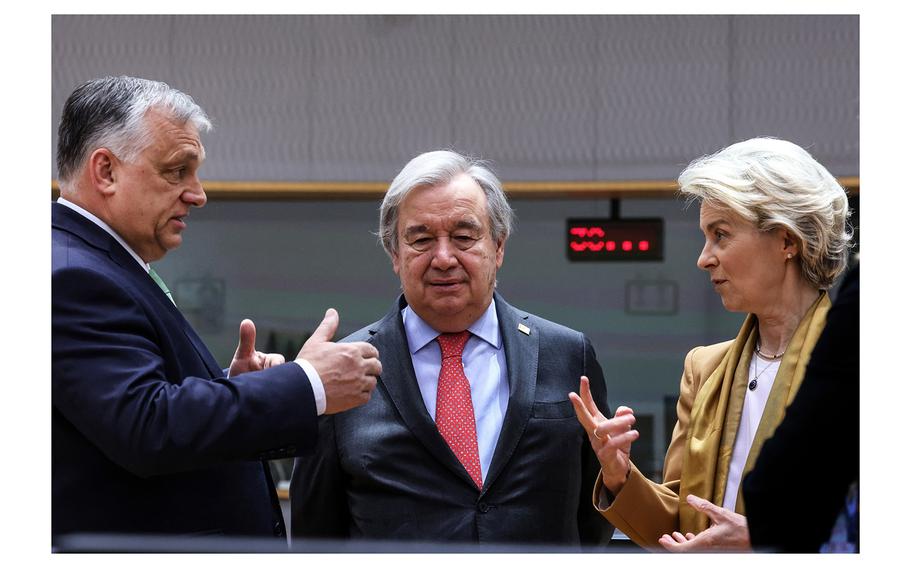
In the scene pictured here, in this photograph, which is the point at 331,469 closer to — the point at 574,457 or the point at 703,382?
the point at 574,457

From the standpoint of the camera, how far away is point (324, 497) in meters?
2.55

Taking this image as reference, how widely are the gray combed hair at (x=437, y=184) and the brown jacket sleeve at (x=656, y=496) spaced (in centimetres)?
59

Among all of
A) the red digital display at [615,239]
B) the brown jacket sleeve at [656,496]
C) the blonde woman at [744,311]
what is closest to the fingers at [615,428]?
the blonde woman at [744,311]

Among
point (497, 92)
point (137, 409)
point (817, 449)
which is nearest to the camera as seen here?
point (817, 449)

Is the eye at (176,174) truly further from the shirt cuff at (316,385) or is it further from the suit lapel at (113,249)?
the shirt cuff at (316,385)

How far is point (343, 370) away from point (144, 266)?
1.54 feet

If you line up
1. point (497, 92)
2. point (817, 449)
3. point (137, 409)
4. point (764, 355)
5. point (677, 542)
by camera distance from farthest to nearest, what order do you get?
point (497, 92)
point (764, 355)
point (677, 542)
point (137, 409)
point (817, 449)

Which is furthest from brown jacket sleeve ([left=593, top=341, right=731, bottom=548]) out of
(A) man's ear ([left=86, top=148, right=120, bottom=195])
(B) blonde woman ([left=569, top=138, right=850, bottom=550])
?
(A) man's ear ([left=86, top=148, right=120, bottom=195])

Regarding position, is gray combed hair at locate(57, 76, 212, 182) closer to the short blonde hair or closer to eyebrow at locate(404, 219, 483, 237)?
eyebrow at locate(404, 219, 483, 237)

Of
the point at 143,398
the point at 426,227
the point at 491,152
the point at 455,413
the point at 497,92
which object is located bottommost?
the point at 455,413

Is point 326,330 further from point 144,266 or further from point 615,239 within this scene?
point 615,239

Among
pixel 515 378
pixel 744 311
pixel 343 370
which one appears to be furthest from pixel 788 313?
pixel 343 370

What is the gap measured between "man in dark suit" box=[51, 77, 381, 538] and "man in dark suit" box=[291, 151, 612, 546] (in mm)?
283

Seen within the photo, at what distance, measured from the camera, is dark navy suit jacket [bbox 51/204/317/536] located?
75.0 inches
